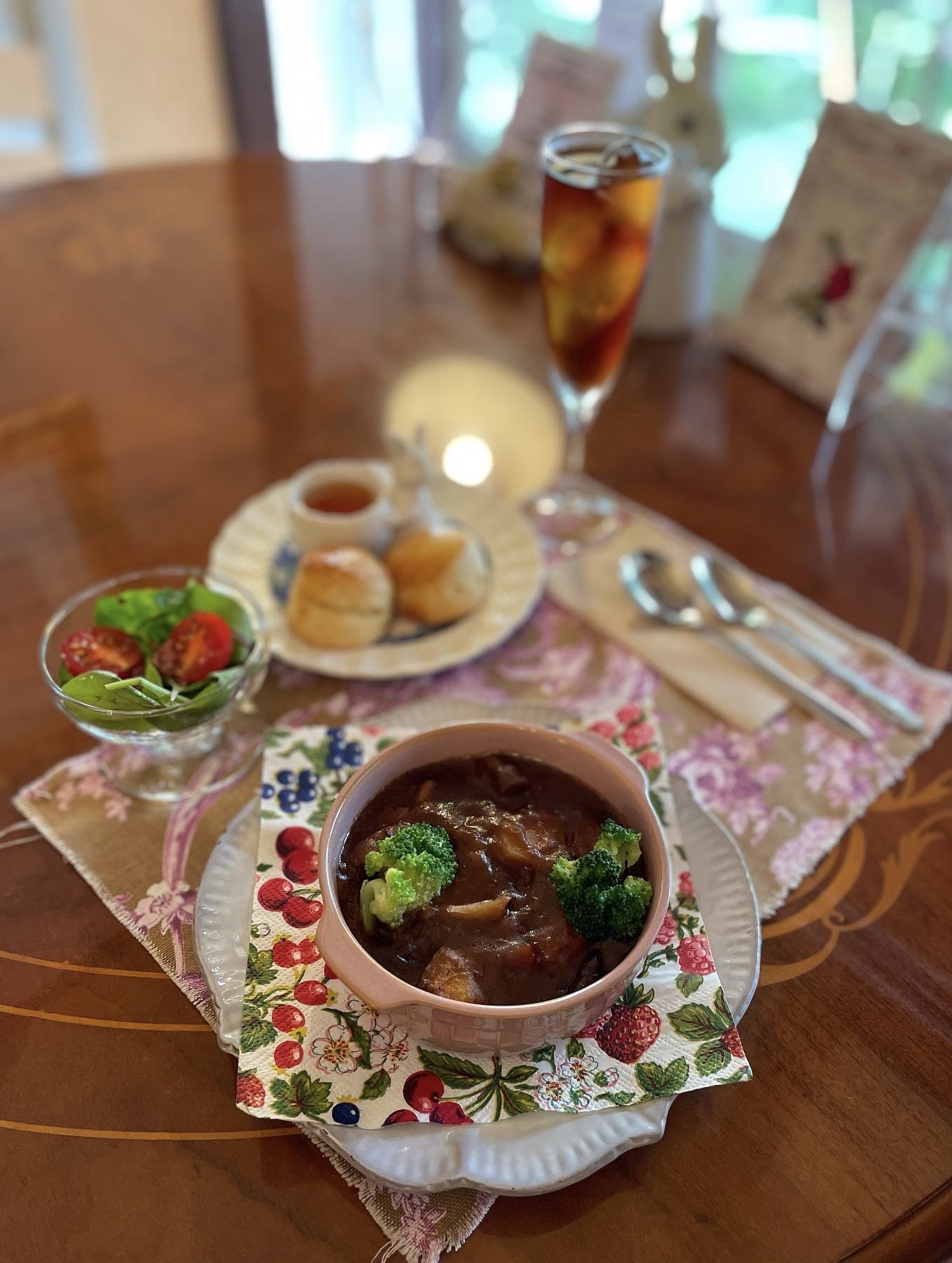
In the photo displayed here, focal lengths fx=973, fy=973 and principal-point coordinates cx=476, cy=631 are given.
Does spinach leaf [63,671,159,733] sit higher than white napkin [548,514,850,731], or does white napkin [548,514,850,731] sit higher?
spinach leaf [63,671,159,733]

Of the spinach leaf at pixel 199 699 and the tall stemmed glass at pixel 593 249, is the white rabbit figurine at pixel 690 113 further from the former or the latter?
the spinach leaf at pixel 199 699

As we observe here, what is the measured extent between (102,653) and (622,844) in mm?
584

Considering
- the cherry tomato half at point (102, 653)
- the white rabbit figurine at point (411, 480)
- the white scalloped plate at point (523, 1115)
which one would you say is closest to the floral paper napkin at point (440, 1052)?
the white scalloped plate at point (523, 1115)

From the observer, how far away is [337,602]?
1.19 metres

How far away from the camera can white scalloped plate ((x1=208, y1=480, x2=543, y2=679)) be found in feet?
3.89

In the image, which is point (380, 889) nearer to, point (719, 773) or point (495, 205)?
point (719, 773)

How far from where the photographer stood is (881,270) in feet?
4.91

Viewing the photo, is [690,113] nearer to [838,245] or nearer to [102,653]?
[838,245]

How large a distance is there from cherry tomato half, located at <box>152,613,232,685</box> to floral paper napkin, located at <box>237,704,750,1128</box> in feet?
0.84

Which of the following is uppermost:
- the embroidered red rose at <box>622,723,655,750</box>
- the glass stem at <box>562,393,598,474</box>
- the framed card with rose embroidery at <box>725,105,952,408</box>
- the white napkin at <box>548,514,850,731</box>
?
the framed card with rose embroidery at <box>725,105,952,408</box>

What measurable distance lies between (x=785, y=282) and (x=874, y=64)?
2567 millimetres

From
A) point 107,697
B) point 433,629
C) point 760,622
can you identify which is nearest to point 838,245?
point 760,622

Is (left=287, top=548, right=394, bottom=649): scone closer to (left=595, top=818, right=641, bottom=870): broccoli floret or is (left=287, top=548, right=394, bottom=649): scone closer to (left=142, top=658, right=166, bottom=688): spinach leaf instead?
(left=142, top=658, right=166, bottom=688): spinach leaf

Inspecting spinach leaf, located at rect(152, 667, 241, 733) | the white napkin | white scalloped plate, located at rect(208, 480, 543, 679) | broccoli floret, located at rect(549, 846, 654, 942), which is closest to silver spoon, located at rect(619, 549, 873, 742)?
the white napkin
